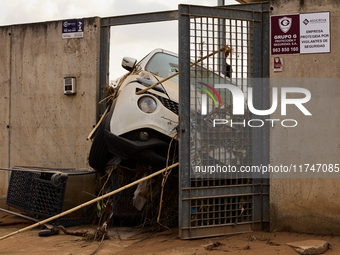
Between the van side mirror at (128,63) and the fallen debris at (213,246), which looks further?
the van side mirror at (128,63)

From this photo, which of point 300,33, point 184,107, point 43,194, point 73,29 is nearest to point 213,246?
point 184,107

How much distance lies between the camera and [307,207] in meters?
5.16

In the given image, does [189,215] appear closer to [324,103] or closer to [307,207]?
[307,207]

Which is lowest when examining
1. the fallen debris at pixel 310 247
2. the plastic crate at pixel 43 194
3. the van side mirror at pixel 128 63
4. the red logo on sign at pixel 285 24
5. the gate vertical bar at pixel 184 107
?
the fallen debris at pixel 310 247

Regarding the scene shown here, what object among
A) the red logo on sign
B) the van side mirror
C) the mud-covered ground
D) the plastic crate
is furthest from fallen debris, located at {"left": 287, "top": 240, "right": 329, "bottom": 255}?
the van side mirror

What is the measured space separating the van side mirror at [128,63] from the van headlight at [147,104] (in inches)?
46.8

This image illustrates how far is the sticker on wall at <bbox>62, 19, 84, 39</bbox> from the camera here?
7039 millimetres

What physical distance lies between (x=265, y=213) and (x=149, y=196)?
4.86ft

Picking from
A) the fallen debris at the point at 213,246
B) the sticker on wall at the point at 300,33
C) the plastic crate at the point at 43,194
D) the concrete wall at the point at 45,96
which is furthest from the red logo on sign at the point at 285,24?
the plastic crate at the point at 43,194

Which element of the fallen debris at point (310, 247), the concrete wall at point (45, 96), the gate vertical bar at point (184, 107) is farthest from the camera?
the concrete wall at point (45, 96)

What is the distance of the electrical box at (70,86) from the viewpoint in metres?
7.00

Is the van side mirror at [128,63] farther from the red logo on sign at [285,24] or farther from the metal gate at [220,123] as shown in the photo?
the red logo on sign at [285,24]

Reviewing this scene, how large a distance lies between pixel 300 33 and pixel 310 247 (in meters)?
2.51

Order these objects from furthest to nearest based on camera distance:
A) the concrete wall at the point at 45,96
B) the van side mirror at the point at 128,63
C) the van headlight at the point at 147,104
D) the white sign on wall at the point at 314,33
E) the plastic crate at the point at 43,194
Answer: the concrete wall at the point at 45,96, the van side mirror at the point at 128,63, the plastic crate at the point at 43,194, the van headlight at the point at 147,104, the white sign on wall at the point at 314,33
